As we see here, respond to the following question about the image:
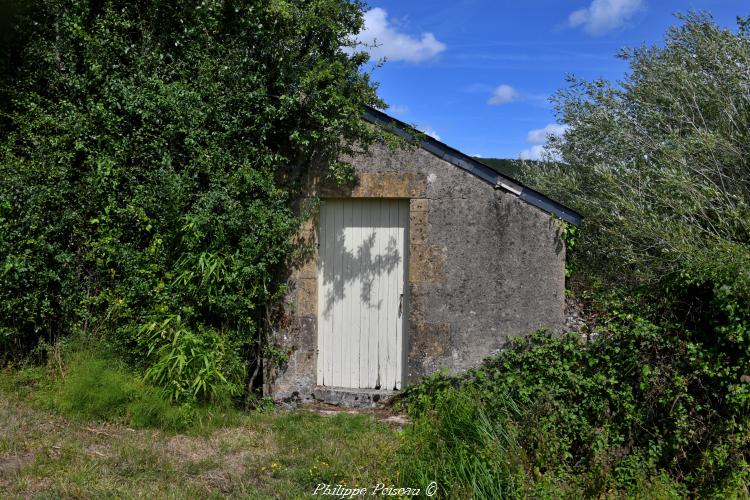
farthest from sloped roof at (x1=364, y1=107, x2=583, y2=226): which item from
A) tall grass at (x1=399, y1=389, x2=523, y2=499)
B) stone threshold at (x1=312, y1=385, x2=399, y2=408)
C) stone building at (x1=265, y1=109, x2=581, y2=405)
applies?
stone threshold at (x1=312, y1=385, x2=399, y2=408)

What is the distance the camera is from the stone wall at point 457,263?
610cm

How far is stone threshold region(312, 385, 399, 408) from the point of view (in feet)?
20.9

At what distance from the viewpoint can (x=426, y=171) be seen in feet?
20.5

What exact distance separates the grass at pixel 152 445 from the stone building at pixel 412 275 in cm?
76

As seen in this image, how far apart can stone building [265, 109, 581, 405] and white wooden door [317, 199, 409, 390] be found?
0.01 metres

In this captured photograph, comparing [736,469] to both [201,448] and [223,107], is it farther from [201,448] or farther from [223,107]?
[223,107]

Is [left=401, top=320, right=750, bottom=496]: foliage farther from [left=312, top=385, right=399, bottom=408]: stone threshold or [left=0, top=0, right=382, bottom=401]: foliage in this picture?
[left=0, top=0, right=382, bottom=401]: foliage

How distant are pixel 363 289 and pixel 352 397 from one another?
1217mm

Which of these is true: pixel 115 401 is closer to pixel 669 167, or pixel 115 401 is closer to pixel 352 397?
pixel 352 397

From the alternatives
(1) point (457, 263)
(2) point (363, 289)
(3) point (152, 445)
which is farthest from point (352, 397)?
(3) point (152, 445)

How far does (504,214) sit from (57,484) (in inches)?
184

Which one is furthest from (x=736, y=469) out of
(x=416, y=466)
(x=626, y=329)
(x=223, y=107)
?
(x=223, y=107)

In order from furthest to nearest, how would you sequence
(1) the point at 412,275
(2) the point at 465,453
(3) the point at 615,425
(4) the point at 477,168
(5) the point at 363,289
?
(5) the point at 363,289, (1) the point at 412,275, (4) the point at 477,168, (3) the point at 615,425, (2) the point at 465,453

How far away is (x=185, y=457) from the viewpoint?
4758mm
